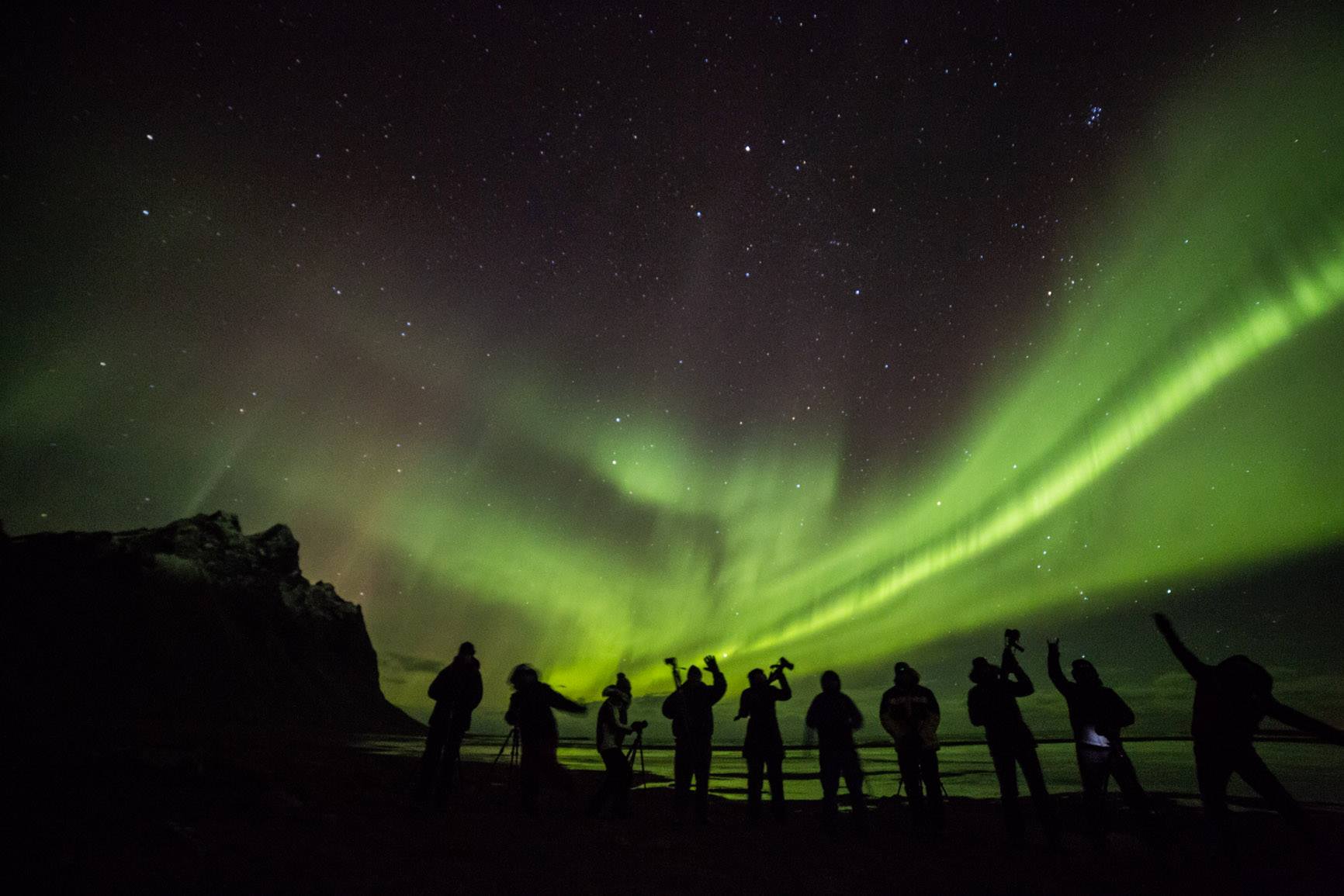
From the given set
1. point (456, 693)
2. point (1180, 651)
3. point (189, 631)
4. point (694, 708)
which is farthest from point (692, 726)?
point (189, 631)

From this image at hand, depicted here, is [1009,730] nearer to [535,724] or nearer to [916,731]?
[916,731]

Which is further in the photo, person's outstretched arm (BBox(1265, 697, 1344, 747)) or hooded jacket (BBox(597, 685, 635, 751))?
hooded jacket (BBox(597, 685, 635, 751))

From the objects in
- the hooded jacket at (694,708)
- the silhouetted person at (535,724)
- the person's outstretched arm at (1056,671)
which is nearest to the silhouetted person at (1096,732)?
the person's outstretched arm at (1056,671)

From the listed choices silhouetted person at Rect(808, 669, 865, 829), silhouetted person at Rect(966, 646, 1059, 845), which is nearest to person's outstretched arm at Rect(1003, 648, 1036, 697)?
silhouetted person at Rect(966, 646, 1059, 845)

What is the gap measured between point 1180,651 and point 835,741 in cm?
455

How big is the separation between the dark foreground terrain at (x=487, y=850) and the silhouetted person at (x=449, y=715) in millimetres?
524

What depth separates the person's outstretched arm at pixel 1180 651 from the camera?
20.7 ft

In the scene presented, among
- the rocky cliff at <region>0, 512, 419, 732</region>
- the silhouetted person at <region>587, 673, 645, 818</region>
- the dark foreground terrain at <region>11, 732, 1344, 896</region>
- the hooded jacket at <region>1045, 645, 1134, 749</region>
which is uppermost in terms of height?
the rocky cliff at <region>0, 512, 419, 732</region>

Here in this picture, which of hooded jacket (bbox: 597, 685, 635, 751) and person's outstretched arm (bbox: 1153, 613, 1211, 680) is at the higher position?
person's outstretched arm (bbox: 1153, 613, 1211, 680)

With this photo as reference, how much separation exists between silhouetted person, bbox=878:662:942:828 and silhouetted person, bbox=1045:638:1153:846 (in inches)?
65.9

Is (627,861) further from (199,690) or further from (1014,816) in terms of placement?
(199,690)

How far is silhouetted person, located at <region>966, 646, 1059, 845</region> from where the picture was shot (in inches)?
287

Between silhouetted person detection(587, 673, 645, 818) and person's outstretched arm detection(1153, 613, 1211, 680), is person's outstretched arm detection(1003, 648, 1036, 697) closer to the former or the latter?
person's outstretched arm detection(1153, 613, 1211, 680)

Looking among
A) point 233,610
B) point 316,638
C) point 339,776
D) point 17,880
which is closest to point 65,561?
point 233,610
